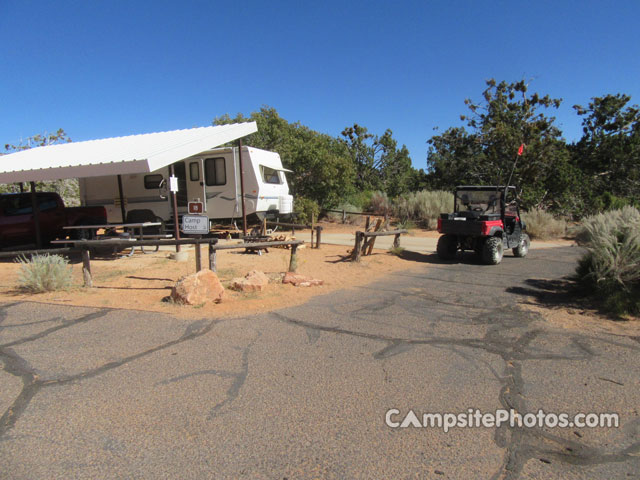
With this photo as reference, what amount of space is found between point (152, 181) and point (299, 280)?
8593mm

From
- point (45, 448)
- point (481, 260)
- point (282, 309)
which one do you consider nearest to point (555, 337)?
point (282, 309)

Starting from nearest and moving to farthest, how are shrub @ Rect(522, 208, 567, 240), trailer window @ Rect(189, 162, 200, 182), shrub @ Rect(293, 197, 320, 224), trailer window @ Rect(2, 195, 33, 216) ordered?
trailer window @ Rect(2, 195, 33, 216), trailer window @ Rect(189, 162, 200, 182), shrub @ Rect(522, 208, 567, 240), shrub @ Rect(293, 197, 320, 224)

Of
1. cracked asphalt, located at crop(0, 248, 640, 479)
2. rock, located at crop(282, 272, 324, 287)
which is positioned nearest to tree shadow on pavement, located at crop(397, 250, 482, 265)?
rock, located at crop(282, 272, 324, 287)

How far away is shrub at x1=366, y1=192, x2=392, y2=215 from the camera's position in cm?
2405

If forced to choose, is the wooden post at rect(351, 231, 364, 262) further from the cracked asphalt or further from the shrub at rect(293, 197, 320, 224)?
the shrub at rect(293, 197, 320, 224)

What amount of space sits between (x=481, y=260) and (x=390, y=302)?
4668 millimetres

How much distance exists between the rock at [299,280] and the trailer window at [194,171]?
7350 millimetres

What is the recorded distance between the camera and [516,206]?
10.9 m

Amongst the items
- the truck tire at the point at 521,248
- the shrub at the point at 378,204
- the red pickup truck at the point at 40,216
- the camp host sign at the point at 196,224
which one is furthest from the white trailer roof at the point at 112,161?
the shrub at the point at 378,204

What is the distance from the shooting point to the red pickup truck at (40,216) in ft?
34.0

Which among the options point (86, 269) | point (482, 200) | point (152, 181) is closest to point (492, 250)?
A: point (482, 200)

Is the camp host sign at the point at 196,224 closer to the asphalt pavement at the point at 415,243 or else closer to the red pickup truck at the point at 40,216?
the red pickup truck at the point at 40,216

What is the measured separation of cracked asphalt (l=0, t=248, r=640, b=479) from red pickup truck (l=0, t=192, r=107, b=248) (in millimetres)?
5935

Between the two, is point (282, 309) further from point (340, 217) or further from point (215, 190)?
point (340, 217)
